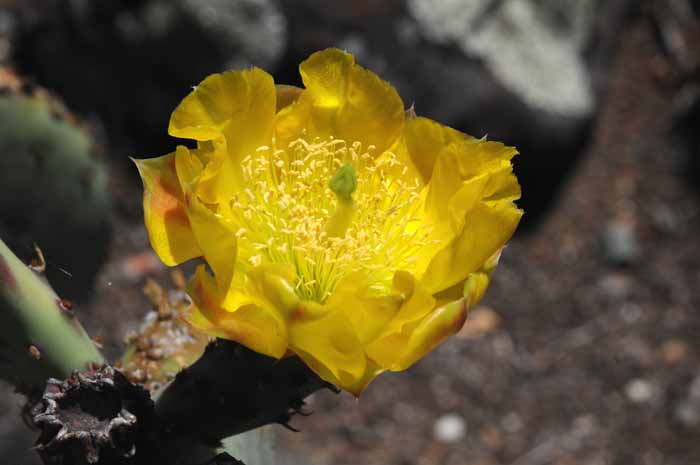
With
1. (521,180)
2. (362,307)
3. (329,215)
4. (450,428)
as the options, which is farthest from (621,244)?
(362,307)

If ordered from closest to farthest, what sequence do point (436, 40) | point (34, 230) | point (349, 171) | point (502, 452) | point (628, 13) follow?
point (349, 171), point (34, 230), point (502, 452), point (436, 40), point (628, 13)

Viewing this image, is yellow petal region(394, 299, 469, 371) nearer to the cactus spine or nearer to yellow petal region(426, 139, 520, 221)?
yellow petal region(426, 139, 520, 221)

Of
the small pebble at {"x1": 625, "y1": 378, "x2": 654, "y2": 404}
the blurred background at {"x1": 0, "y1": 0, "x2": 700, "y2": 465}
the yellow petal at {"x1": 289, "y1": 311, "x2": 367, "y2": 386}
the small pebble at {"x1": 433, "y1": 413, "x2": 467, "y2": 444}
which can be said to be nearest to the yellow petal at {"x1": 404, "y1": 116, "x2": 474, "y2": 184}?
the yellow petal at {"x1": 289, "y1": 311, "x2": 367, "y2": 386}

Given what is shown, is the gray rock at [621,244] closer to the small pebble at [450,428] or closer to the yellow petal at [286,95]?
the small pebble at [450,428]

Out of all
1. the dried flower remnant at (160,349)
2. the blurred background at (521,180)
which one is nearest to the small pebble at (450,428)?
the blurred background at (521,180)

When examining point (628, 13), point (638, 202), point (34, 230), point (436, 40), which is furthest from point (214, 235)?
point (628, 13)

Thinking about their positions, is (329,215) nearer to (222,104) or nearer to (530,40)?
(222,104)

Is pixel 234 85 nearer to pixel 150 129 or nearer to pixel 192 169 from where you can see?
pixel 192 169
